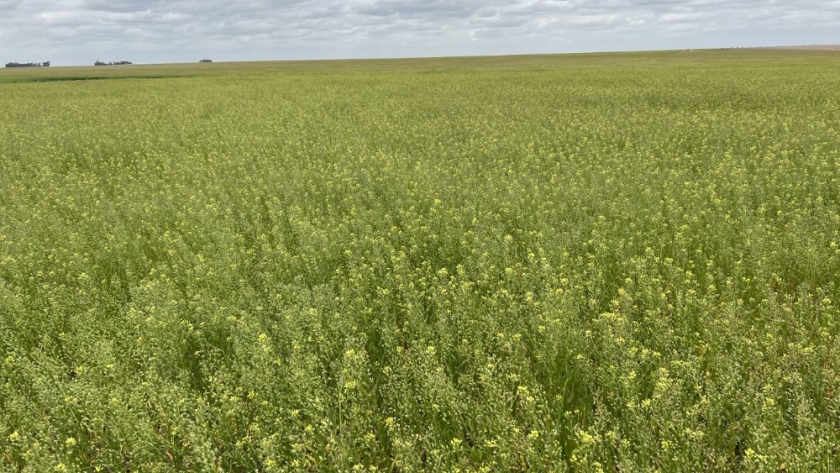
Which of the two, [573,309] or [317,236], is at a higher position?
[317,236]

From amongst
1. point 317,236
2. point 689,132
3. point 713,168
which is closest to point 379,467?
point 317,236

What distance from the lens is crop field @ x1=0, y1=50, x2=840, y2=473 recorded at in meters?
2.84

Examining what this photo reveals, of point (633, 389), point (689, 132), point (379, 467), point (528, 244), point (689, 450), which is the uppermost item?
point (689, 132)

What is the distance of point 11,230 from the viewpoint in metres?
7.29

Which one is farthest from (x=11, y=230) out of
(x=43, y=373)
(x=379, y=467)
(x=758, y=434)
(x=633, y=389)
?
(x=758, y=434)

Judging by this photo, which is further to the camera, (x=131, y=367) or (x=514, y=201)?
(x=514, y=201)

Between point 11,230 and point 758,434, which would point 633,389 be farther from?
point 11,230

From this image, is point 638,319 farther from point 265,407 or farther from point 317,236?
point 317,236

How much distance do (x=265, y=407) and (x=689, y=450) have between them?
2.64 meters

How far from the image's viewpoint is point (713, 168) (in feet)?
27.8

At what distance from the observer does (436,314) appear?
4.27 metres

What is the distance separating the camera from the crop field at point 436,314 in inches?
112

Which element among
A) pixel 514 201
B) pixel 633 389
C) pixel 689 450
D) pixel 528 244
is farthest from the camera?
pixel 514 201

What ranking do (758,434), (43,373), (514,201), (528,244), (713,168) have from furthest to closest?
1. (713,168)
2. (514,201)
3. (528,244)
4. (43,373)
5. (758,434)
